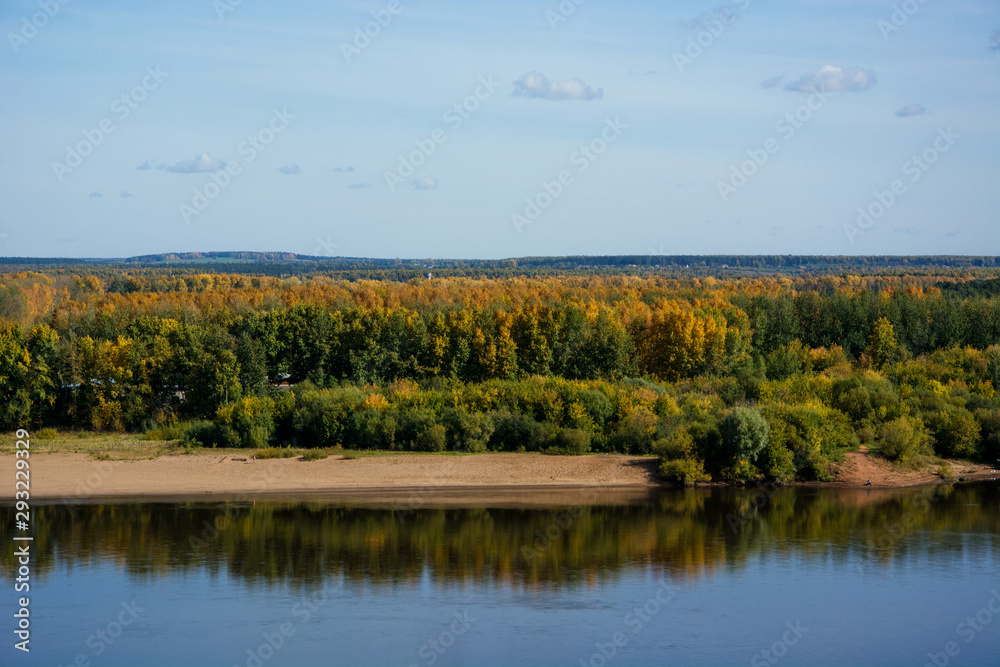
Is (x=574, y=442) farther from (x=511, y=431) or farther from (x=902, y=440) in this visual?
(x=902, y=440)

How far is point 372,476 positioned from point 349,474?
1046 mm

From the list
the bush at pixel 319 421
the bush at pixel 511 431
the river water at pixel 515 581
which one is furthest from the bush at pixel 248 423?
the bush at pixel 511 431

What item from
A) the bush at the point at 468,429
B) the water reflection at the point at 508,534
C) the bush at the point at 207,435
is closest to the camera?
the water reflection at the point at 508,534

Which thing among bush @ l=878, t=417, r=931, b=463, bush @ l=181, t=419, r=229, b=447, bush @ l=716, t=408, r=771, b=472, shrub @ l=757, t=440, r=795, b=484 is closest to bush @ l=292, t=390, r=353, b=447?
bush @ l=181, t=419, r=229, b=447

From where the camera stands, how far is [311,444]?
48219mm

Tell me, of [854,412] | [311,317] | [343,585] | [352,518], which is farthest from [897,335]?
[343,585]

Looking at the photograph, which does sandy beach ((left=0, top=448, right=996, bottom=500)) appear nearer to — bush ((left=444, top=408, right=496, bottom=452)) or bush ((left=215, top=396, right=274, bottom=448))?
bush ((left=444, top=408, right=496, bottom=452))

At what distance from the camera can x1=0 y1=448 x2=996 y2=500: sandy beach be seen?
141 feet

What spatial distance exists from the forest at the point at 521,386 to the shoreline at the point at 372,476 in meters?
1.24

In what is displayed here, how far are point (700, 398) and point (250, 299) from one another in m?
52.0

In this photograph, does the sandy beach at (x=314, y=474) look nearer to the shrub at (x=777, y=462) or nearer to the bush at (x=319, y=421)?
the bush at (x=319, y=421)

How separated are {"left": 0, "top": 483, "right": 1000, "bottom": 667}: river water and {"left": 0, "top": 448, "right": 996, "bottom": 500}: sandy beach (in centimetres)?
152

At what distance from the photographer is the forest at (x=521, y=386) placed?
4600 cm

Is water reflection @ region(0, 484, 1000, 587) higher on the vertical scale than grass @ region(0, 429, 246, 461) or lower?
lower
